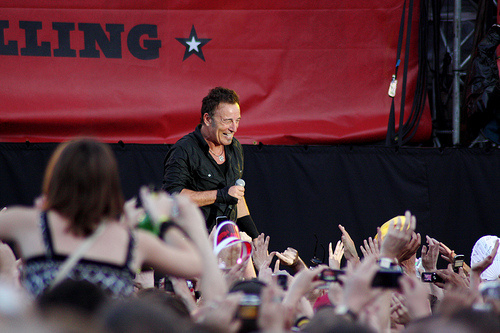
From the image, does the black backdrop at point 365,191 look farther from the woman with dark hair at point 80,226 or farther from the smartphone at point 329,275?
the woman with dark hair at point 80,226

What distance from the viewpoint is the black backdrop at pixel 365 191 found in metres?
5.88

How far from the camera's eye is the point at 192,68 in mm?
5910

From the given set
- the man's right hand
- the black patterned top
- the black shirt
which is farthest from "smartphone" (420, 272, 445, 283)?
the black patterned top

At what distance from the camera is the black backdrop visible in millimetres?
5875

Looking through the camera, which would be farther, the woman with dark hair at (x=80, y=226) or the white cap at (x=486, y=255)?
the white cap at (x=486, y=255)

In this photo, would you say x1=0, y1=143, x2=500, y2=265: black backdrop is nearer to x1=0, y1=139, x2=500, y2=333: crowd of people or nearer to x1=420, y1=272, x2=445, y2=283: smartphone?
x1=420, y1=272, x2=445, y2=283: smartphone

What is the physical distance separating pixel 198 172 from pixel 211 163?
0.42ft

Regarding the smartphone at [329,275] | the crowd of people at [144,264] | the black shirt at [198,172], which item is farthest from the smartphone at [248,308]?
the black shirt at [198,172]

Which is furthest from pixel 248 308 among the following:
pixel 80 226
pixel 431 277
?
pixel 431 277

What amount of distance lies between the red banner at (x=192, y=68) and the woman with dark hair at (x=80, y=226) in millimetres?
3961

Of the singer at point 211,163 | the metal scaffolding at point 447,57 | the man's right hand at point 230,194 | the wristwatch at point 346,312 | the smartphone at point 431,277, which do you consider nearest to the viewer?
the wristwatch at point 346,312

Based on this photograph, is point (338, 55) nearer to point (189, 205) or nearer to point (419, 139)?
point (419, 139)

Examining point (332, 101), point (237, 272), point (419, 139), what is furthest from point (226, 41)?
point (237, 272)

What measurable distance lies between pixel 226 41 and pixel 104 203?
4.37 metres
